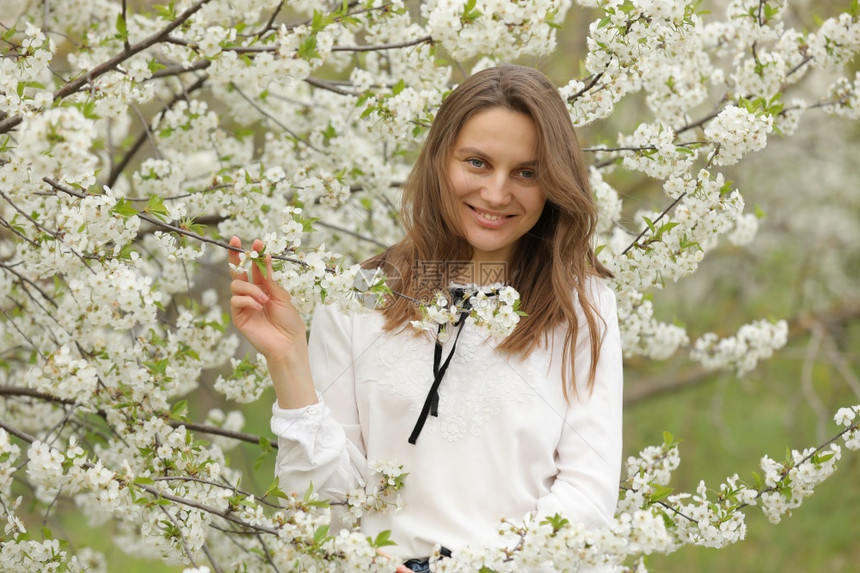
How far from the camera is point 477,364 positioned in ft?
6.88

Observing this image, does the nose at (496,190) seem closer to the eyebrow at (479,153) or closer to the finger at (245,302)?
the eyebrow at (479,153)

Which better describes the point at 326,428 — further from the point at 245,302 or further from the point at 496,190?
the point at 496,190

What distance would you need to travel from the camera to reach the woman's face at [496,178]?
81.7 inches

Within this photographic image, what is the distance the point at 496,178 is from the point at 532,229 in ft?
0.88

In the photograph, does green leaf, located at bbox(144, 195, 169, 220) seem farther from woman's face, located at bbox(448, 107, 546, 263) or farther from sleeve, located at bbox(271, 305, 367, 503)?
woman's face, located at bbox(448, 107, 546, 263)

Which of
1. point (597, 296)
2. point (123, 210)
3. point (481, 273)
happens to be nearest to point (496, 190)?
point (481, 273)

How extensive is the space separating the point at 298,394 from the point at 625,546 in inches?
28.8

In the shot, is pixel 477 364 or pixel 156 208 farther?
pixel 477 364

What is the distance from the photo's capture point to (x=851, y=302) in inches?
252

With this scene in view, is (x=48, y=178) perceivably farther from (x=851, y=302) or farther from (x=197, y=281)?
(x=851, y=302)

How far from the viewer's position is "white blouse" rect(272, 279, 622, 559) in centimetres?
197

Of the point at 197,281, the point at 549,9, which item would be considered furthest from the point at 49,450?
the point at 197,281

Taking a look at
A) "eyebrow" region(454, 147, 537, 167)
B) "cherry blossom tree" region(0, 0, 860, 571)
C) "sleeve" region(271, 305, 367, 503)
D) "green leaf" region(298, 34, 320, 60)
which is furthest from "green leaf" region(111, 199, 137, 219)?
"eyebrow" region(454, 147, 537, 167)

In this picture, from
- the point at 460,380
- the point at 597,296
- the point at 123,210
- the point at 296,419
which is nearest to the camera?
the point at 123,210
